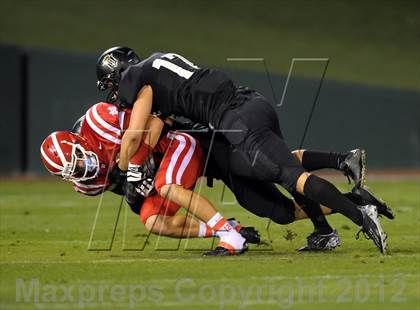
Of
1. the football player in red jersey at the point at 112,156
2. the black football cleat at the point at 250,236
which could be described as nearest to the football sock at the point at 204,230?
the football player in red jersey at the point at 112,156

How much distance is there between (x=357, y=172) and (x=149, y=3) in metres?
23.6

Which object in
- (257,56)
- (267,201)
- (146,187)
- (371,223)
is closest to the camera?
(371,223)

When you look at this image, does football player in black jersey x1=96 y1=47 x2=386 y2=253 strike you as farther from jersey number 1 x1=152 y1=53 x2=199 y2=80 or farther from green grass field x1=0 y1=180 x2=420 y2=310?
green grass field x1=0 y1=180 x2=420 y2=310

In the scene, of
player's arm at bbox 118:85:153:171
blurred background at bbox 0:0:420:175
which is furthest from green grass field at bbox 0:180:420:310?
blurred background at bbox 0:0:420:175

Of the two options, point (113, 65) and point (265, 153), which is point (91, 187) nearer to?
point (113, 65)

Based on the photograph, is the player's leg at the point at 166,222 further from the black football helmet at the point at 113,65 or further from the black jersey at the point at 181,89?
→ the black football helmet at the point at 113,65

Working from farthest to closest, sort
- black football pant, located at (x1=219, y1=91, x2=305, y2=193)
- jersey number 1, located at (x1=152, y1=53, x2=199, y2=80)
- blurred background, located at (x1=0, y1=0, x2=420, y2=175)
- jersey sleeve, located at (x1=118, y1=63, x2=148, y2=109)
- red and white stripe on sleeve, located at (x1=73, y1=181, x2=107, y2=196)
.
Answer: blurred background, located at (x1=0, y1=0, x2=420, y2=175) < red and white stripe on sleeve, located at (x1=73, y1=181, x2=107, y2=196) < jersey number 1, located at (x1=152, y1=53, x2=199, y2=80) < jersey sleeve, located at (x1=118, y1=63, x2=148, y2=109) < black football pant, located at (x1=219, y1=91, x2=305, y2=193)

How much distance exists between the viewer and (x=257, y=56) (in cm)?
2711

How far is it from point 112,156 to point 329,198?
66.8 inches

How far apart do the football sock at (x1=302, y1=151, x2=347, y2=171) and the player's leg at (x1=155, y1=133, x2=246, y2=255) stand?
83 cm

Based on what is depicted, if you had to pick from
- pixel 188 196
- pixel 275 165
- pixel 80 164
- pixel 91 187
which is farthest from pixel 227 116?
pixel 91 187

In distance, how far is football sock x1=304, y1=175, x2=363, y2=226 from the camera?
25.2ft

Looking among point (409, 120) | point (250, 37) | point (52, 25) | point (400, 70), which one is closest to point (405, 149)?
point (409, 120)

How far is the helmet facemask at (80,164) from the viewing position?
8258 mm
